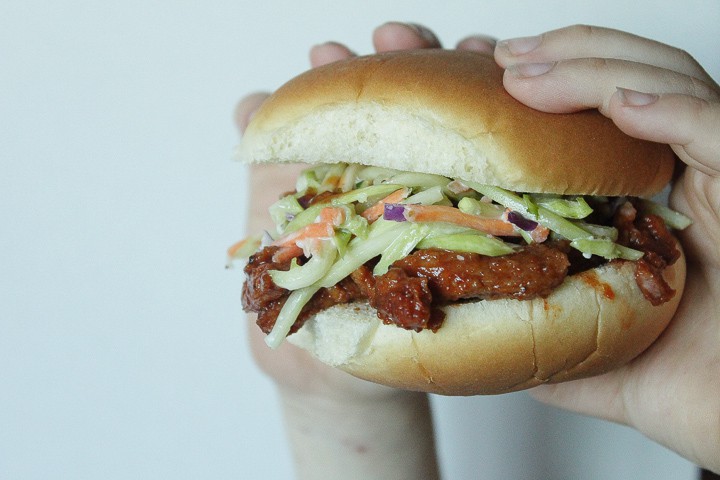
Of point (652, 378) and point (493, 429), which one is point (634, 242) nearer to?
point (652, 378)

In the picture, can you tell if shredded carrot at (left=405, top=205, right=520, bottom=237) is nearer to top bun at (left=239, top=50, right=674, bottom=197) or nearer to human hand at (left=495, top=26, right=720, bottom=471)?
top bun at (left=239, top=50, right=674, bottom=197)

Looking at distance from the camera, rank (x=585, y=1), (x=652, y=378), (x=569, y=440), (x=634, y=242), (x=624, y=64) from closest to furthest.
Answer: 1. (x=624, y=64)
2. (x=634, y=242)
3. (x=652, y=378)
4. (x=585, y=1)
5. (x=569, y=440)

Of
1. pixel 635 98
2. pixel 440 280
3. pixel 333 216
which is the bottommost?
pixel 440 280

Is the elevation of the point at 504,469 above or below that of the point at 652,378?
below

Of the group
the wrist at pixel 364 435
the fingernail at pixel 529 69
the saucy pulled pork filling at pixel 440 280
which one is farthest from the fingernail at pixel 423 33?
the wrist at pixel 364 435

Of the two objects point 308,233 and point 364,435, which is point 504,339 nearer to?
point 308,233

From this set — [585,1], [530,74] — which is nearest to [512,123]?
[530,74]

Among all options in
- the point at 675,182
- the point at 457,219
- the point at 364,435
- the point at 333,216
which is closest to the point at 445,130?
the point at 457,219
